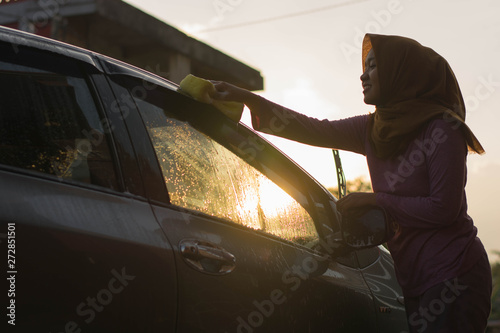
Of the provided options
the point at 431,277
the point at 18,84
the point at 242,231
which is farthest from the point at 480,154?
the point at 18,84

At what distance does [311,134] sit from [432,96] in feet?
1.87

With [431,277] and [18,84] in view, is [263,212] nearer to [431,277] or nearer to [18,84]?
[431,277]

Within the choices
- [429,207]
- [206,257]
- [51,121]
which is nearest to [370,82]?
[429,207]

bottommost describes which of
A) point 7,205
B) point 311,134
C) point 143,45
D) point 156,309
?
point 156,309

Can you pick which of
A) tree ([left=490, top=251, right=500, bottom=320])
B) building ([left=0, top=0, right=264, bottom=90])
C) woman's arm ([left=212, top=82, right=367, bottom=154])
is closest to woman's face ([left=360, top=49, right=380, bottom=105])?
woman's arm ([left=212, top=82, right=367, bottom=154])

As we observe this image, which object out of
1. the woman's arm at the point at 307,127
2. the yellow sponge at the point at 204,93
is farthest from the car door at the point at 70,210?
the woman's arm at the point at 307,127

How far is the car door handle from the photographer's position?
1783 mm

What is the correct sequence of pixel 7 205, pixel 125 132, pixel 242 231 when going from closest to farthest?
pixel 7 205 < pixel 125 132 < pixel 242 231

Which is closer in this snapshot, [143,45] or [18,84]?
[18,84]

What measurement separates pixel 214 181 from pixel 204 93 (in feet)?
1.09

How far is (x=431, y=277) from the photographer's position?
7.71ft

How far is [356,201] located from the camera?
93.4 inches

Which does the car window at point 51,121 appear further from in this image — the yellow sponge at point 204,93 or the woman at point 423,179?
the woman at point 423,179

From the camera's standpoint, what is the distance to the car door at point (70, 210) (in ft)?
4.52
